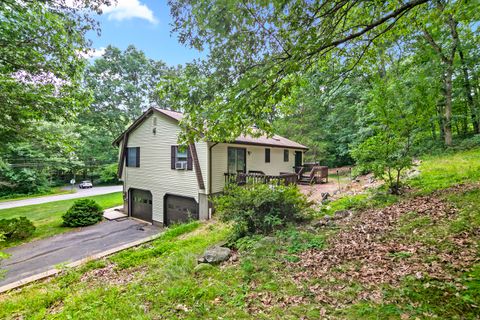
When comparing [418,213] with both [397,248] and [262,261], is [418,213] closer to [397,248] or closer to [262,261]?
[397,248]

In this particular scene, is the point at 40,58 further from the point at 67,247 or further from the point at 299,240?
the point at 299,240

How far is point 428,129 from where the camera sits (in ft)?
19.4

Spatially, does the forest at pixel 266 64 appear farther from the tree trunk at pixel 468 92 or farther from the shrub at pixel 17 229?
the shrub at pixel 17 229

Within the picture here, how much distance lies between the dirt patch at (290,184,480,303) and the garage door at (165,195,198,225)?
7565 mm

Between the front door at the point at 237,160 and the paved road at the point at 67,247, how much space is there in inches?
198

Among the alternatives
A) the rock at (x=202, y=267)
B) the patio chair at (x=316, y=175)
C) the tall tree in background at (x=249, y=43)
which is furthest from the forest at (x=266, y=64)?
the patio chair at (x=316, y=175)

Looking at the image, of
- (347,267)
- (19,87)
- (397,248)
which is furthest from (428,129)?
(19,87)

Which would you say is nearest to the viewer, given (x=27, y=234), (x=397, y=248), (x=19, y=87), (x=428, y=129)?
(x=397, y=248)

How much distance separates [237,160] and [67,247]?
817 cm

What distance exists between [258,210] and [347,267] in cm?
241

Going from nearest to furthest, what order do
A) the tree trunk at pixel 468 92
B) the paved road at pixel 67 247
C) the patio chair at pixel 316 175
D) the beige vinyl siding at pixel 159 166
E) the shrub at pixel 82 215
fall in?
the paved road at pixel 67 247
the beige vinyl siding at pixel 159 166
the tree trunk at pixel 468 92
the shrub at pixel 82 215
the patio chair at pixel 316 175

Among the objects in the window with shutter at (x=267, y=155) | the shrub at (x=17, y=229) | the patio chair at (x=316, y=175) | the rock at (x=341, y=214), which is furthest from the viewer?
the patio chair at (x=316, y=175)

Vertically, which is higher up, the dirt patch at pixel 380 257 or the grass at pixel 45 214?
the dirt patch at pixel 380 257

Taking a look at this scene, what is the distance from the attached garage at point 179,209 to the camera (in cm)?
1065
